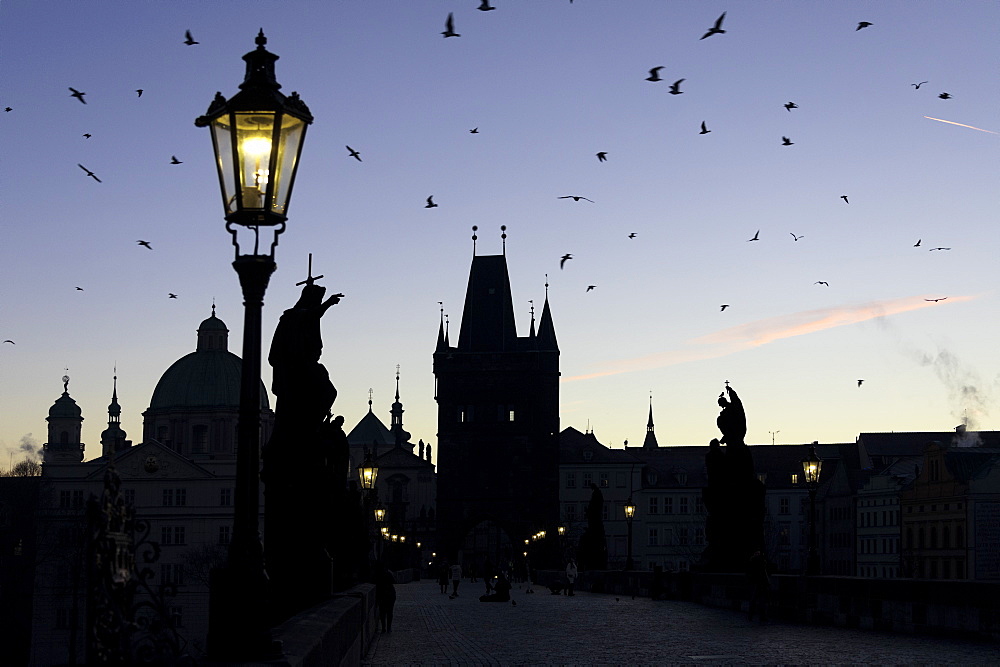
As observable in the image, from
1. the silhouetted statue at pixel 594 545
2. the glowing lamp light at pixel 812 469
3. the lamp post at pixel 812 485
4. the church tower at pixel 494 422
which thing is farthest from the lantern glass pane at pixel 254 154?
the church tower at pixel 494 422

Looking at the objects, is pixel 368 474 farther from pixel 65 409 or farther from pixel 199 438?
pixel 65 409

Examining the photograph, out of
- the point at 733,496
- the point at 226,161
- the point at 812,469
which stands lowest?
the point at 733,496

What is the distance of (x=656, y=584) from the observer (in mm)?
40906

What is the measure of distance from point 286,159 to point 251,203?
0.39 metres

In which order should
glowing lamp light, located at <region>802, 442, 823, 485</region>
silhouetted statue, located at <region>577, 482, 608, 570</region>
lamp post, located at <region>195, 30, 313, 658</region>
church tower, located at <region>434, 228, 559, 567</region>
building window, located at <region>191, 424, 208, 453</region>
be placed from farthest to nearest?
building window, located at <region>191, 424, 208, 453</region>, church tower, located at <region>434, 228, 559, 567</region>, silhouetted statue, located at <region>577, 482, 608, 570</region>, glowing lamp light, located at <region>802, 442, 823, 485</region>, lamp post, located at <region>195, 30, 313, 658</region>

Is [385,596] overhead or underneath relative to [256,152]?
underneath

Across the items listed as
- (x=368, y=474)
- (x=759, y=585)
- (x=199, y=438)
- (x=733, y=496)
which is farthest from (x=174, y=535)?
(x=759, y=585)

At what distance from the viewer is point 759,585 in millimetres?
27078

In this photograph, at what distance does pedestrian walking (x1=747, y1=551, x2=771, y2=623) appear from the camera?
2659 cm

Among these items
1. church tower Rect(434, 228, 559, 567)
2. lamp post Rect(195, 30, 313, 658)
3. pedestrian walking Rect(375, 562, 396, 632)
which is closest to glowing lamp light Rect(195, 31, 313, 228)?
lamp post Rect(195, 30, 313, 658)

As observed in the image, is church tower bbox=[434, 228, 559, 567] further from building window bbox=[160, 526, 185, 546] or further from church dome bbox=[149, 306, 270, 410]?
church dome bbox=[149, 306, 270, 410]

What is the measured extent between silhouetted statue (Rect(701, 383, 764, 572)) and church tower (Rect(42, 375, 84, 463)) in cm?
16096

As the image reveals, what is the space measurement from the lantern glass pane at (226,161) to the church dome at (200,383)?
147 meters

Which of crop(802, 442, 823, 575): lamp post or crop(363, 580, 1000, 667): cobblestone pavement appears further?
crop(802, 442, 823, 575): lamp post
